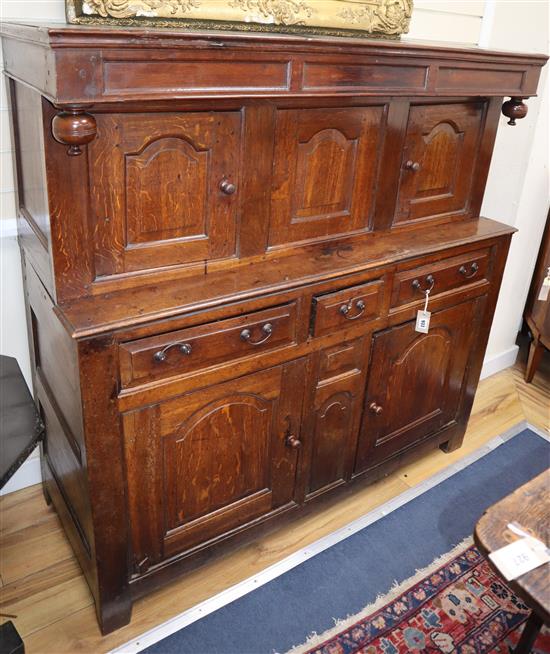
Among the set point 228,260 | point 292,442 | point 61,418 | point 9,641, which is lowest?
point 9,641

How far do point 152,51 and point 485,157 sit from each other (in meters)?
1.35

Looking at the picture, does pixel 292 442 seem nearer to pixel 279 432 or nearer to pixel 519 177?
pixel 279 432

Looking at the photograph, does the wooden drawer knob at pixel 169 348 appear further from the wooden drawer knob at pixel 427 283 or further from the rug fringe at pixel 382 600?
the rug fringe at pixel 382 600

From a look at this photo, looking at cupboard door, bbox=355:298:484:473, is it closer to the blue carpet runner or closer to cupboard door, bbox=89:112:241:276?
the blue carpet runner

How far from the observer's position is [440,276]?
1.96 meters

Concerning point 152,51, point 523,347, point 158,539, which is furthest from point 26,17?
point 523,347

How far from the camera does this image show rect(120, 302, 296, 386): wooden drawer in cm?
138

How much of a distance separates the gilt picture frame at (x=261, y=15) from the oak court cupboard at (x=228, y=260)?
0.23m

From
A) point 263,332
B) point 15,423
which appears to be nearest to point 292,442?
point 263,332

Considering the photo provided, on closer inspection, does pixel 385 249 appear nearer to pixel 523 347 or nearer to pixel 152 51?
pixel 152 51

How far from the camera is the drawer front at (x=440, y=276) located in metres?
1.86

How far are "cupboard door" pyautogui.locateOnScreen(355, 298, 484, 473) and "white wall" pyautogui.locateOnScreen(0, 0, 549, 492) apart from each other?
746mm

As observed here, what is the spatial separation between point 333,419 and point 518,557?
0.73m

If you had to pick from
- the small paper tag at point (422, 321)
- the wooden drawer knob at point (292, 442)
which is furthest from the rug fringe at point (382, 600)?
the small paper tag at point (422, 321)
